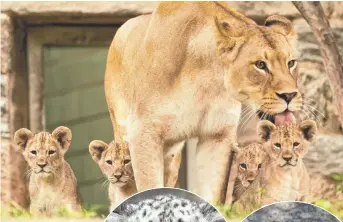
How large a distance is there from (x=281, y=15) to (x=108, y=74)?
69 cm

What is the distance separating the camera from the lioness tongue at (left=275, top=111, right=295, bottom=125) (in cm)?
325

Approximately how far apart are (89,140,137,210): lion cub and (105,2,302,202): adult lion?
3 centimetres

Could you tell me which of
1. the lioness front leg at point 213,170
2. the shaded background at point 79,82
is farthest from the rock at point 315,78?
the lioness front leg at point 213,170

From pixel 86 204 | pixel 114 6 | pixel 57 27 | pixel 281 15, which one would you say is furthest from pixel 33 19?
pixel 281 15

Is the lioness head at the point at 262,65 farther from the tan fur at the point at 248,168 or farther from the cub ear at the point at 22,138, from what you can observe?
the cub ear at the point at 22,138

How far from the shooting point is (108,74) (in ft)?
11.1

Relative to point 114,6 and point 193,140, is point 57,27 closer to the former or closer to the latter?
point 114,6

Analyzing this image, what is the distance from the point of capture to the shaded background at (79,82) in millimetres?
3322

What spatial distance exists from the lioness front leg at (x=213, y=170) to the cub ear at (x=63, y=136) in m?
0.49

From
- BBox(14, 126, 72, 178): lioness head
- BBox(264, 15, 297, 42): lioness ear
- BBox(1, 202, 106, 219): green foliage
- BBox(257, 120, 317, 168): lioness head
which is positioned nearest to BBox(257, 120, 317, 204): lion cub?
BBox(257, 120, 317, 168): lioness head

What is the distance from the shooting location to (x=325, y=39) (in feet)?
10.9

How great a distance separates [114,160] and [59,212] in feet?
0.93

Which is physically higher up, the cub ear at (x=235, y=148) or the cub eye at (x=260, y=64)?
the cub eye at (x=260, y=64)

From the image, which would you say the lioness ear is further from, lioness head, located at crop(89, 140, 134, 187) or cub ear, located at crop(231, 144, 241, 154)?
lioness head, located at crop(89, 140, 134, 187)
